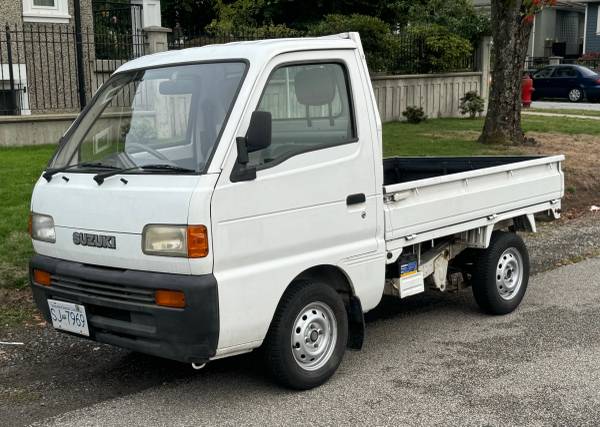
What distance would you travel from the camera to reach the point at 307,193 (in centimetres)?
475

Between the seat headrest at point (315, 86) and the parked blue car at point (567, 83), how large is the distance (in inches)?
1122

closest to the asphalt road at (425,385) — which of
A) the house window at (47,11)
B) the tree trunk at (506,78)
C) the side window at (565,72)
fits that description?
the tree trunk at (506,78)

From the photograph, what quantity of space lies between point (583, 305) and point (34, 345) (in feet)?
14.7

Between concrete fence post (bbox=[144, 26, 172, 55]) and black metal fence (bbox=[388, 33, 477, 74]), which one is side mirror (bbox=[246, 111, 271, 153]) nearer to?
concrete fence post (bbox=[144, 26, 172, 55])

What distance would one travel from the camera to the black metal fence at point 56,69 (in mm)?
14516

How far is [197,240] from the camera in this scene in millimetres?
4203

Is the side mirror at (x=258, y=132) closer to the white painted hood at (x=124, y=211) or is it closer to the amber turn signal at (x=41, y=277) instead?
the white painted hood at (x=124, y=211)

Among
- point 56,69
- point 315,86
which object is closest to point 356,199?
point 315,86

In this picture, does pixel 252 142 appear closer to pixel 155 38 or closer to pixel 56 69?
pixel 155 38

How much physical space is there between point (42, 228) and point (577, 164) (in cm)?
1051

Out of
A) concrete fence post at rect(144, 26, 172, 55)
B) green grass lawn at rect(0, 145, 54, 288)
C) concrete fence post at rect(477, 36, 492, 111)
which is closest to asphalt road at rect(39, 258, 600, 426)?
green grass lawn at rect(0, 145, 54, 288)

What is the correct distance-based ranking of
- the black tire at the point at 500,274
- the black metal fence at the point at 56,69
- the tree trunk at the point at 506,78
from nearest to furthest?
the black tire at the point at 500,274 < the black metal fence at the point at 56,69 < the tree trunk at the point at 506,78

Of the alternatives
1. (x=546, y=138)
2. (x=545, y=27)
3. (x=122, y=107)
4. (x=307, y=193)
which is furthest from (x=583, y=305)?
(x=545, y=27)

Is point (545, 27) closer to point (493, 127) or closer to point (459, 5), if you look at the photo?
point (459, 5)
